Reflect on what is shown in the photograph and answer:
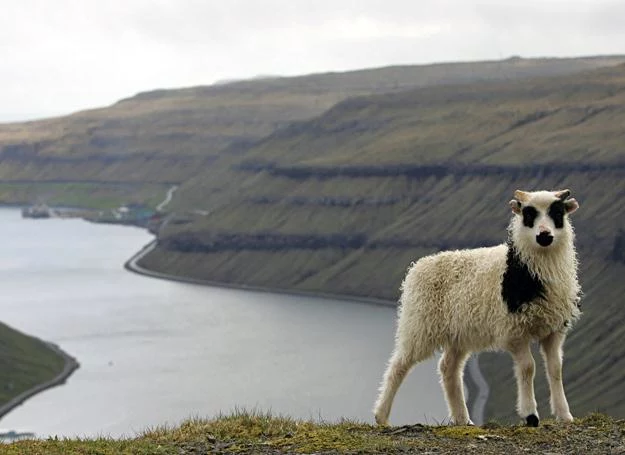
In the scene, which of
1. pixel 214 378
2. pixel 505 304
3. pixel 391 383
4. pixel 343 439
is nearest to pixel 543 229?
pixel 505 304

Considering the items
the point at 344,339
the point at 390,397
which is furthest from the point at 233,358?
the point at 390,397

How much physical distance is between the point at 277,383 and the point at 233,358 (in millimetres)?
20958

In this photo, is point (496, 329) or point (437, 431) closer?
point (437, 431)

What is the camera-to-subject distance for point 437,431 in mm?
18016

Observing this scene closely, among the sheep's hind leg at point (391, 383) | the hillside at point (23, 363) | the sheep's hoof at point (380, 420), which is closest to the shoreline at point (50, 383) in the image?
the hillside at point (23, 363)

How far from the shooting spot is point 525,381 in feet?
62.2

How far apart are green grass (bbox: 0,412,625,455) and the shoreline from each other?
132848 millimetres

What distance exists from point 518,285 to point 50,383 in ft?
494

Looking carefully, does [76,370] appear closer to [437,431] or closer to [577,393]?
[577,393]

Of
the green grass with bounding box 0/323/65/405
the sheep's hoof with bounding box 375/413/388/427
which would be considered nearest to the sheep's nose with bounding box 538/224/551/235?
the sheep's hoof with bounding box 375/413/388/427

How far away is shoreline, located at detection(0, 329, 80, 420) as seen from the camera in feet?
500

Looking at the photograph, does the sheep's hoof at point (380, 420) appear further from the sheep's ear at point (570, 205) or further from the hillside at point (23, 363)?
the hillside at point (23, 363)

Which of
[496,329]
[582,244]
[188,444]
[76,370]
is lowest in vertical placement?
[76,370]

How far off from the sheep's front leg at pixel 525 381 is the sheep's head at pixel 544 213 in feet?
5.04
